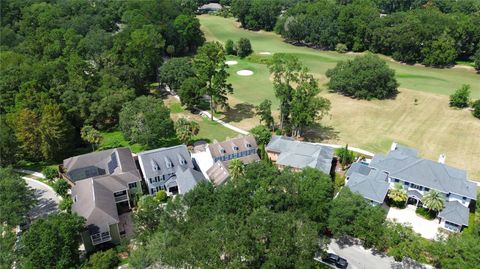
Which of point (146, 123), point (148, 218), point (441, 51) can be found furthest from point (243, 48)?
point (148, 218)

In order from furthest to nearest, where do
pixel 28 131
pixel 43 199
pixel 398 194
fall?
pixel 28 131
pixel 43 199
pixel 398 194

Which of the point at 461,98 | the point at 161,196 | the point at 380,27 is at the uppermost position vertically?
the point at 380,27

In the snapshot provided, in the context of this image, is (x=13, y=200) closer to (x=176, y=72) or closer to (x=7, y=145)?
(x=7, y=145)

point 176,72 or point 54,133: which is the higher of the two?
point 176,72

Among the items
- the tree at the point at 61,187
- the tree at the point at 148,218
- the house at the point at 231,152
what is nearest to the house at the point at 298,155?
the house at the point at 231,152

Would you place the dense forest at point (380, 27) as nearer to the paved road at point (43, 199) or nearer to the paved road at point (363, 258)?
the paved road at point (363, 258)

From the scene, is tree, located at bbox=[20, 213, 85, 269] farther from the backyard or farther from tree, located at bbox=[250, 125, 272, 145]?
the backyard

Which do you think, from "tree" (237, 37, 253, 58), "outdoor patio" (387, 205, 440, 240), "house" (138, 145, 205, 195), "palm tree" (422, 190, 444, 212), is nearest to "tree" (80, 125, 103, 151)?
"house" (138, 145, 205, 195)
